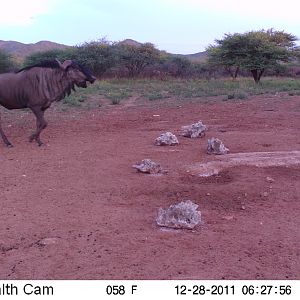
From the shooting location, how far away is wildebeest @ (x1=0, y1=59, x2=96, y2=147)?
9.27 meters

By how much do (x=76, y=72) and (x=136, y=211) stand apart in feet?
15.8

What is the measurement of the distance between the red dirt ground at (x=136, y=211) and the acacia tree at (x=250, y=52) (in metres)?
21.7

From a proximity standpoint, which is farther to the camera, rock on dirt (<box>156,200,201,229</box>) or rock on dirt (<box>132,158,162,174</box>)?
rock on dirt (<box>132,158,162,174</box>)

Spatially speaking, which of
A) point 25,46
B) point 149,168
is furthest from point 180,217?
point 25,46

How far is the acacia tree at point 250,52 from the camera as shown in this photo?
30928 millimetres

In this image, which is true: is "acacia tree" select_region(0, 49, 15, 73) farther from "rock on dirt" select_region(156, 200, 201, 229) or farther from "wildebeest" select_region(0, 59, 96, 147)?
"rock on dirt" select_region(156, 200, 201, 229)

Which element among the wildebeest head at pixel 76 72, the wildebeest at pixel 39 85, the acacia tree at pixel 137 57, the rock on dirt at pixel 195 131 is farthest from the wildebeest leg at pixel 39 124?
the acacia tree at pixel 137 57

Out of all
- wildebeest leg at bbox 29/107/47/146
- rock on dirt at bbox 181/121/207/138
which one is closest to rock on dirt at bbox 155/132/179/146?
rock on dirt at bbox 181/121/207/138

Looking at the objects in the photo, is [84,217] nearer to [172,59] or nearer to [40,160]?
[40,160]

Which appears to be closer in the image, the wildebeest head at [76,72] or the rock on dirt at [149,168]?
the rock on dirt at [149,168]

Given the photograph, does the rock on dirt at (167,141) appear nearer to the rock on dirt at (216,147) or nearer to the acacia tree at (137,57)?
the rock on dirt at (216,147)

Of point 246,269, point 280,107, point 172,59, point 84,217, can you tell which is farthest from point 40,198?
point 172,59

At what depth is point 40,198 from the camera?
232 inches

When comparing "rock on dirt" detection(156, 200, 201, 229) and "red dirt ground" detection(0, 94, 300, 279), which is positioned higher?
"rock on dirt" detection(156, 200, 201, 229)
